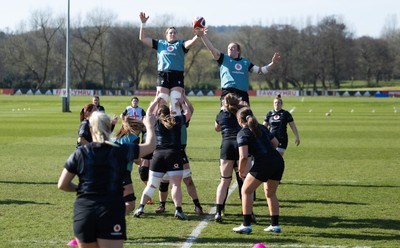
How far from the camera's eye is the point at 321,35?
12125 centimetres

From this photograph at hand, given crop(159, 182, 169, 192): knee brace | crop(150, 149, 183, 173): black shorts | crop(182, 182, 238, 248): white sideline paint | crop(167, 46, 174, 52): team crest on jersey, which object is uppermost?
crop(167, 46, 174, 52): team crest on jersey

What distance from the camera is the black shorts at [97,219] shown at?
19.5 ft

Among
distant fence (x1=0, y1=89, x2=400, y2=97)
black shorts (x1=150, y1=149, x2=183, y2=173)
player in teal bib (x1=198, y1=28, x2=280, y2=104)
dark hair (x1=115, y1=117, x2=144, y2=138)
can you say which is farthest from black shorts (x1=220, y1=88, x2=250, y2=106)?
distant fence (x1=0, y1=89, x2=400, y2=97)

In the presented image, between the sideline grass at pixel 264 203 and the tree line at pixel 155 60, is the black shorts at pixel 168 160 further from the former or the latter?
the tree line at pixel 155 60

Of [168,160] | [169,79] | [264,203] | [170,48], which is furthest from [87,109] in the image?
[264,203]

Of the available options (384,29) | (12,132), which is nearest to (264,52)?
(384,29)

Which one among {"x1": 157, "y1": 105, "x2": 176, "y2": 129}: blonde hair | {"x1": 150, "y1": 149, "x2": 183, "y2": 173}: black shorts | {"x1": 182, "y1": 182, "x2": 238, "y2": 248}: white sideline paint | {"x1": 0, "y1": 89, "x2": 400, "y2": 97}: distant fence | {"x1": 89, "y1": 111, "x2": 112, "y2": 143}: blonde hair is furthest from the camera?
{"x1": 0, "y1": 89, "x2": 400, "y2": 97}: distant fence

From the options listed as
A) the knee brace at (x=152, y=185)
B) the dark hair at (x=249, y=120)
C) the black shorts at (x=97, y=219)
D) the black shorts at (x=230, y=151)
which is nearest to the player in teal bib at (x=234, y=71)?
the black shorts at (x=230, y=151)

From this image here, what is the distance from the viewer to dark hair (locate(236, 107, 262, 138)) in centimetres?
930

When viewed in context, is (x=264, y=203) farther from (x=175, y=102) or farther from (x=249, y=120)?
(x=249, y=120)

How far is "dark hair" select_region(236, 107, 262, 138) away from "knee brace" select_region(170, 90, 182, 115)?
222 centimetres

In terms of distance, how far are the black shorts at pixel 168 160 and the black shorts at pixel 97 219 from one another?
480 cm

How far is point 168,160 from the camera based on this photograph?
10859mm

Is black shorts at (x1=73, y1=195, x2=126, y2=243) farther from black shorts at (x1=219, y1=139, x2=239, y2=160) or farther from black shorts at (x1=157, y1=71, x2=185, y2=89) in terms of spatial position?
black shorts at (x1=157, y1=71, x2=185, y2=89)
